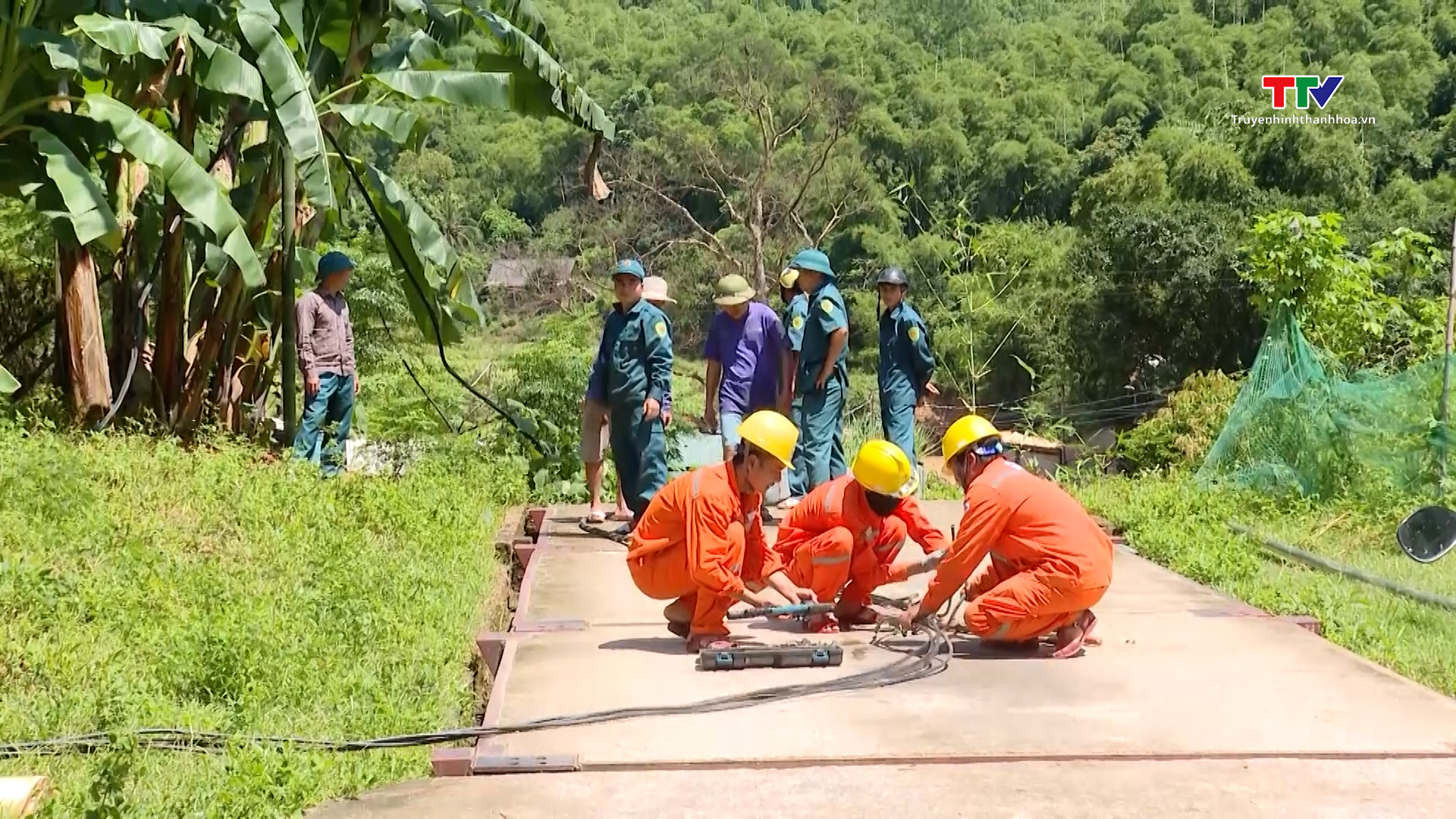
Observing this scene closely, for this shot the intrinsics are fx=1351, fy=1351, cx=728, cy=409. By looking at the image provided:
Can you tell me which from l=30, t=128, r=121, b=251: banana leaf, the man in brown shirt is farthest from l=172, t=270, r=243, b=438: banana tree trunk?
l=30, t=128, r=121, b=251: banana leaf

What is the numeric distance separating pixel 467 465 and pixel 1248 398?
6.12 meters

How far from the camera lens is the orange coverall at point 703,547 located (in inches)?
220

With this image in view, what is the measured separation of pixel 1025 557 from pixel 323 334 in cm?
582

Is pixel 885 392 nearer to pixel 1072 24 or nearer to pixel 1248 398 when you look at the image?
pixel 1248 398

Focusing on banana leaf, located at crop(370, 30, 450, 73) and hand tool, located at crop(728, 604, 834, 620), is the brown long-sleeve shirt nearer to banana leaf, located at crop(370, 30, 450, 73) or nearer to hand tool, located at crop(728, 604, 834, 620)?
banana leaf, located at crop(370, 30, 450, 73)

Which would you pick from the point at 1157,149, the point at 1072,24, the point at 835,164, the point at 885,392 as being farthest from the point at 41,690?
the point at 1072,24

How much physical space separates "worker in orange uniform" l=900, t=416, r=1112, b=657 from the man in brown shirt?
17.4 ft

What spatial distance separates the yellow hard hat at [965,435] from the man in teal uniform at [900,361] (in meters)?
2.80

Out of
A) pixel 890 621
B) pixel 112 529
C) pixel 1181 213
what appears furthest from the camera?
pixel 1181 213

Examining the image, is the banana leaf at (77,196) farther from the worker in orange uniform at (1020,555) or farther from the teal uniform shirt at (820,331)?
the worker in orange uniform at (1020,555)

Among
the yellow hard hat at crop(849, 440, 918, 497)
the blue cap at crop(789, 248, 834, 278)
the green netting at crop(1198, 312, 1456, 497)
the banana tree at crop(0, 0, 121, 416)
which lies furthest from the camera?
the green netting at crop(1198, 312, 1456, 497)

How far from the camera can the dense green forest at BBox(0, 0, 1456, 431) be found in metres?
30.2

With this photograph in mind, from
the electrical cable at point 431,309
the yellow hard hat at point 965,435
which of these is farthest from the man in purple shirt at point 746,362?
the yellow hard hat at point 965,435

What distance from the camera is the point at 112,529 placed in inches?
279
